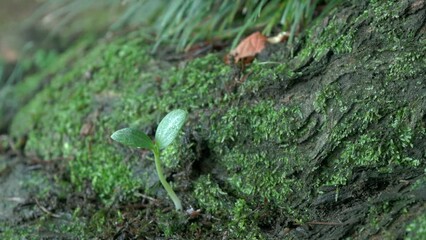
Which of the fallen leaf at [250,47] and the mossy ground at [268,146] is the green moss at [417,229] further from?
the fallen leaf at [250,47]

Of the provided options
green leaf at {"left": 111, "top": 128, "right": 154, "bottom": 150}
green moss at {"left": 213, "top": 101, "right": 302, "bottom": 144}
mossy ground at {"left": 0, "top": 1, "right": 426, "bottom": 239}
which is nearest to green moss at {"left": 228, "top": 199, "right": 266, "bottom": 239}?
mossy ground at {"left": 0, "top": 1, "right": 426, "bottom": 239}

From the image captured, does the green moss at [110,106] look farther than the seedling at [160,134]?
Yes

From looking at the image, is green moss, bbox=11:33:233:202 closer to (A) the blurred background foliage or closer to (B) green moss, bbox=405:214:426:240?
(A) the blurred background foliage

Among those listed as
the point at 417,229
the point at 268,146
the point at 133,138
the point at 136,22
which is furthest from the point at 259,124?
the point at 136,22

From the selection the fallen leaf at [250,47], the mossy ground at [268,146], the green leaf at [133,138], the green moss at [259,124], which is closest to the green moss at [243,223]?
the mossy ground at [268,146]

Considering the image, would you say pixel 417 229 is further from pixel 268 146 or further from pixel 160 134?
pixel 160 134

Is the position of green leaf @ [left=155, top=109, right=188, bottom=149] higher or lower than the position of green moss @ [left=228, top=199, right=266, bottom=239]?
higher

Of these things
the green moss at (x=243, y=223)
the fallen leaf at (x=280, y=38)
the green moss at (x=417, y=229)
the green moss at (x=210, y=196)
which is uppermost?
the fallen leaf at (x=280, y=38)

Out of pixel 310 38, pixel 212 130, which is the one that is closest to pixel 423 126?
pixel 310 38

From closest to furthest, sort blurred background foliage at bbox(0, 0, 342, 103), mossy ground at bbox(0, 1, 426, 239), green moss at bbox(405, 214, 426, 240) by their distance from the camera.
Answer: green moss at bbox(405, 214, 426, 240)
mossy ground at bbox(0, 1, 426, 239)
blurred background foliage at bbox(0, 0, 342, 103)
